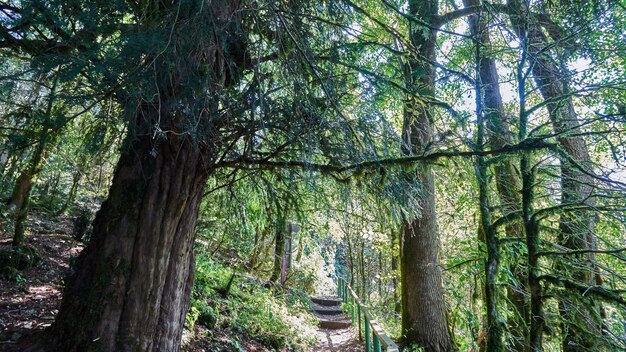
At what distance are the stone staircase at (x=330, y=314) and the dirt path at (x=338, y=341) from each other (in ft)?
0.78

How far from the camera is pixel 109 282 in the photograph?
2.97m

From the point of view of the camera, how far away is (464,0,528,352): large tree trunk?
334cm

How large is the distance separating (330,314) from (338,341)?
149 inches

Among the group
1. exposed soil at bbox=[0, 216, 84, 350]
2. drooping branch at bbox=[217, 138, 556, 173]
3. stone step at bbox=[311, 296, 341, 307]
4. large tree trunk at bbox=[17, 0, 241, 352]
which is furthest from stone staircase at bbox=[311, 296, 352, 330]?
drooping branch at bbox=[217, 138, 556, 173]

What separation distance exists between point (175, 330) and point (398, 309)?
11.0m

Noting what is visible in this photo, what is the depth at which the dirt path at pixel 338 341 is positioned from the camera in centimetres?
779

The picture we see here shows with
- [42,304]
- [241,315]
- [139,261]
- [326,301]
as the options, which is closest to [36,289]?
[42,304]

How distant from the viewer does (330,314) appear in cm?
1238

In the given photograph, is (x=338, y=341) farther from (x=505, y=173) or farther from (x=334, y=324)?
(x=505, y=173)

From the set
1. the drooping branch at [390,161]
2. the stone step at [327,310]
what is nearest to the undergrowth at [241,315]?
the stone step at [327,310]

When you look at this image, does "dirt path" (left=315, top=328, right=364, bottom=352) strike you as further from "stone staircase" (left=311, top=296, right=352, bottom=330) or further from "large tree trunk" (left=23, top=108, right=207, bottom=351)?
"large tree trunk" (left=23, top=108, right=207, bottom=351)

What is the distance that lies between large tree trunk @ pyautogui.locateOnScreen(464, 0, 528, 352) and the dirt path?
342cm

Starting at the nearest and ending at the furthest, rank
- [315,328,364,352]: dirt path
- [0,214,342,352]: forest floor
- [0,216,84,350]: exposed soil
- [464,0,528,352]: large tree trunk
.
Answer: [464,0,528,352]: large tree trunk, [0,216,84,350]: exposed soil, [0,214,342,352]: forest floor, [315,328,364,352]: dirt path

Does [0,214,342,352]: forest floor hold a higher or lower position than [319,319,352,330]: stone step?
higher
